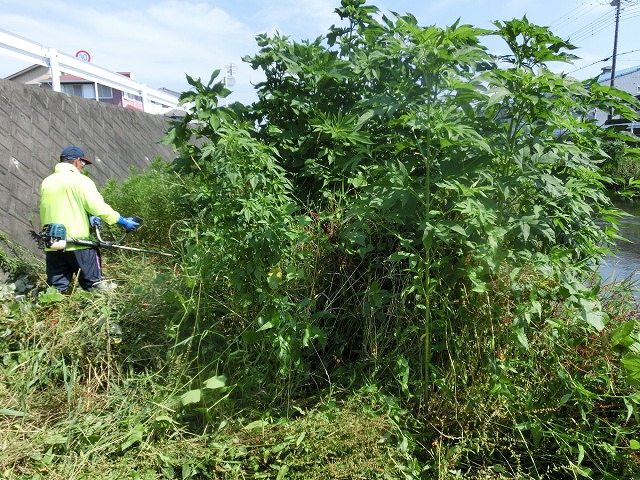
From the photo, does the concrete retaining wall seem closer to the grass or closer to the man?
the man

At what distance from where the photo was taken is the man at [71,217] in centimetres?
470

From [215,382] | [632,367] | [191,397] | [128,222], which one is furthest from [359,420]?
[128,222]

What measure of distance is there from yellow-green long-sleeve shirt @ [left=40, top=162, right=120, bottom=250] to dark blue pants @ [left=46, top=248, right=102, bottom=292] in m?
0.11

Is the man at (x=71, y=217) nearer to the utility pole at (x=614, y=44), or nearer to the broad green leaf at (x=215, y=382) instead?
the broad green leaf at (x=215, y=382)

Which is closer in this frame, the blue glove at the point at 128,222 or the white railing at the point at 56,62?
the blue glove at the point at 128,222

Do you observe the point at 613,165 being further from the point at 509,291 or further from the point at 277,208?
the point at 277,208

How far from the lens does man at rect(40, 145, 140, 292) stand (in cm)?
470

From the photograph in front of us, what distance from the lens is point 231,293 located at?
312cm

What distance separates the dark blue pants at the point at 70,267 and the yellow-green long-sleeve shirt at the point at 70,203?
0.11 m

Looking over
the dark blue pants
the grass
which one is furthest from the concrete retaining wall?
the grass

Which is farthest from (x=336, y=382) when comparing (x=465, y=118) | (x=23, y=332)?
(x=23, y=332)

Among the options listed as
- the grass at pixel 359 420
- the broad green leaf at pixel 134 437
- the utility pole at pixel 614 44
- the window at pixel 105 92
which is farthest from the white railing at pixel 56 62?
the utility pole at pixel 614 44

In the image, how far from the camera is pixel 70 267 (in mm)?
4824

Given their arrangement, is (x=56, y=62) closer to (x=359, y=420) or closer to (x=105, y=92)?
(x=359, y=420)
